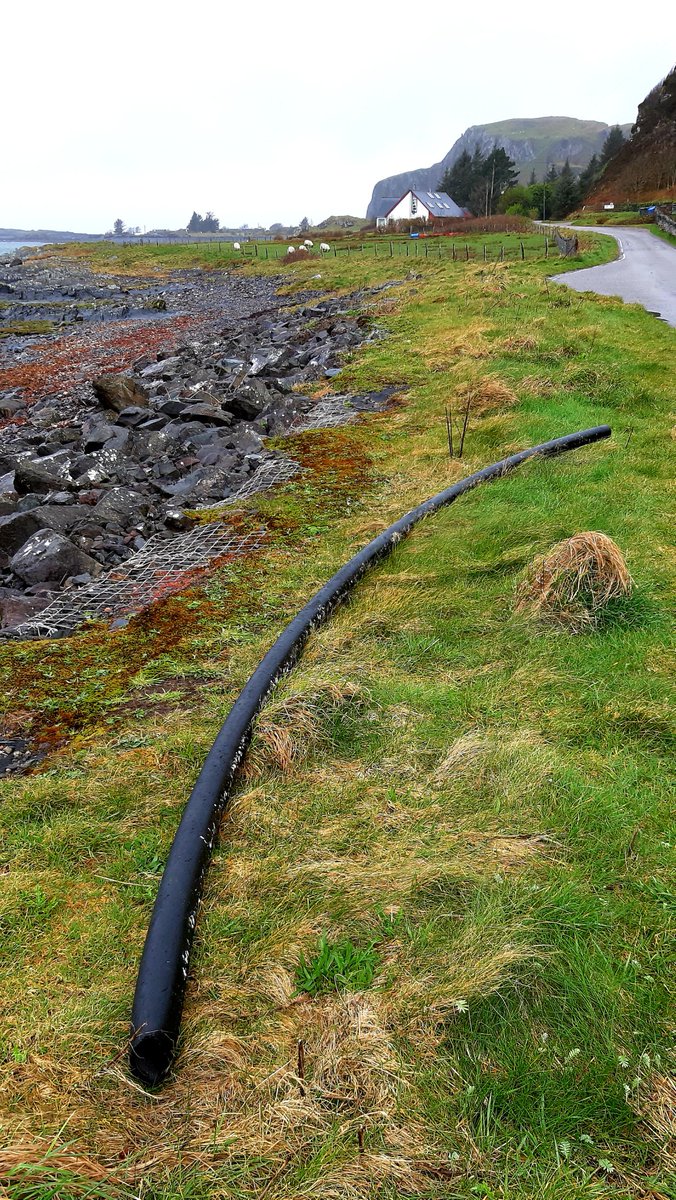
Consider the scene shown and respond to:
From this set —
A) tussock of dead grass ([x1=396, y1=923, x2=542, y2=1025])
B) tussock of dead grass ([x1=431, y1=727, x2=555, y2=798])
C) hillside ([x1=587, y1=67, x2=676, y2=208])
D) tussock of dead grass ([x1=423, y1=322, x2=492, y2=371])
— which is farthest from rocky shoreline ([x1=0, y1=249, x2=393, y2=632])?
hillside ([x1=587, y1=67, x2=676, y2=208])

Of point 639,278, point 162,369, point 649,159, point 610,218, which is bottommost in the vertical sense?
point 162,369

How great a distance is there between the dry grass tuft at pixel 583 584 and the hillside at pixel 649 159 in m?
83.7

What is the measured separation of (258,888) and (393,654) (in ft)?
7.02

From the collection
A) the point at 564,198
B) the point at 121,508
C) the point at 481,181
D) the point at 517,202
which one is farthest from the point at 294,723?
the point at 481,181

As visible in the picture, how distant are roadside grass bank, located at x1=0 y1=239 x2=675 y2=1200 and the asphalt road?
16839 millimetres

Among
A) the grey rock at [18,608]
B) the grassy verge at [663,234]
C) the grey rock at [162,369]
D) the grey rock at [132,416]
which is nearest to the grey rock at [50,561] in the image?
the grey rock at [18,608]

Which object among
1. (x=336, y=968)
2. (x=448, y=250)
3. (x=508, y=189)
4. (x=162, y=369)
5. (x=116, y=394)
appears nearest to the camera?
(x=336, y=968)

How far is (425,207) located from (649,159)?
26.9 m

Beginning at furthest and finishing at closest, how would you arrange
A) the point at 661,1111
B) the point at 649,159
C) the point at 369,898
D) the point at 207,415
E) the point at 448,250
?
the point at 649,159, the point at 448,250, the point at 207,415, the point at 369,898, the point at 661,1111

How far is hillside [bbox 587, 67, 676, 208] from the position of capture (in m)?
74.6

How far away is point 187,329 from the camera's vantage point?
3222cm

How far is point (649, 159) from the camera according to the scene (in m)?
78.5

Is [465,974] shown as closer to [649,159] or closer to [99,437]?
[99,437]

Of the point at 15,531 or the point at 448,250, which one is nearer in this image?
the point at 15,531
